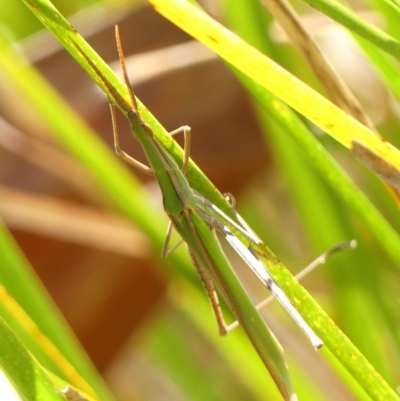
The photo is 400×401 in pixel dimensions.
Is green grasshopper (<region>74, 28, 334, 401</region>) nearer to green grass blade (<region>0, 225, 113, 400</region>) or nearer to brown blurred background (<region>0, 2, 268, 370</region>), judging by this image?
green grass blade (<region>0, 225, 113, 400</region>)

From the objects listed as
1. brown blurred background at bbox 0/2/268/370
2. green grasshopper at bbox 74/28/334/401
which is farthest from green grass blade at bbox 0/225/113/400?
brown blurred background at bbox 0/2/268/370

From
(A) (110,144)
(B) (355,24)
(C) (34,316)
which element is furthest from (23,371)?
(A) (110,144)

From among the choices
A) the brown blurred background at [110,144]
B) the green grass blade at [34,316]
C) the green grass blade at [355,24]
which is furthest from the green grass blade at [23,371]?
the brown blurred background at [110,144]

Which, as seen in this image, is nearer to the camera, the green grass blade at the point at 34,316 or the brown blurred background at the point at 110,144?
the green grass blade at the point at 34,316

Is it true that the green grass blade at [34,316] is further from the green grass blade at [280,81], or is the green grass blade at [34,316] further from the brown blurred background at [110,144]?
the brown blurred background at [110,144]

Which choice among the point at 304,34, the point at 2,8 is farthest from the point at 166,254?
the point at 2,8

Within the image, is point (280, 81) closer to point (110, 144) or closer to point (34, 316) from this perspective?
point (34, 316)

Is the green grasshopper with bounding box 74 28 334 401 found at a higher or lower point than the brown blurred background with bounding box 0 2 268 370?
lower

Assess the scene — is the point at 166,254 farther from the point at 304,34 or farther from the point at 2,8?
the point at 2,8
